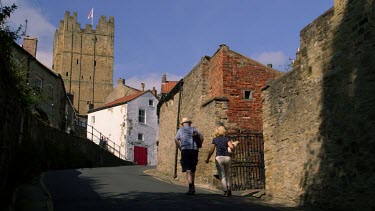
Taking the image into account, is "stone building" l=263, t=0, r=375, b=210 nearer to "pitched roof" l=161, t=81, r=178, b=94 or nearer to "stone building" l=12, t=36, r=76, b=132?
"stone building" l=12, t=36, r=76, b=132

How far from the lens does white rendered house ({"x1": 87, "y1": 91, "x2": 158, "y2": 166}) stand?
5053 cm

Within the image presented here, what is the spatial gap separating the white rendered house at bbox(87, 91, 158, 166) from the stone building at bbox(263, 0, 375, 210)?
40.9 meters

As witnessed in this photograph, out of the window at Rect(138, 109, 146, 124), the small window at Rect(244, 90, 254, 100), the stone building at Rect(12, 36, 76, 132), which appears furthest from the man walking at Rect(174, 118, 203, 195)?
the window at Rect(138, 109, 146, 124)

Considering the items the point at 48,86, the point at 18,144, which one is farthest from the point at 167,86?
the point at 18,144

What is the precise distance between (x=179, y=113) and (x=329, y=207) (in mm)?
12477

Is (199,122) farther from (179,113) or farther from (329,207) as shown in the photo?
(329,207)

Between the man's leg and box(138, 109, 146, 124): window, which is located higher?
box(138, 109, 146, 124): window

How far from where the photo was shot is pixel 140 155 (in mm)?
51219

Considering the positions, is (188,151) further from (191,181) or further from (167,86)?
(167,86)

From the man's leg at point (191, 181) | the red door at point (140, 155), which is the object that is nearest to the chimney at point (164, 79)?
the red door at point (140, 155)

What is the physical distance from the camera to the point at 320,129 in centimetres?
867

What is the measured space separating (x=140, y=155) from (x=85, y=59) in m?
42.6

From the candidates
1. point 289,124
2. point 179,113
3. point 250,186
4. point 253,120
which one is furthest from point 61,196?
point 179,113

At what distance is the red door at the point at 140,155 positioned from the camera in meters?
50.8
